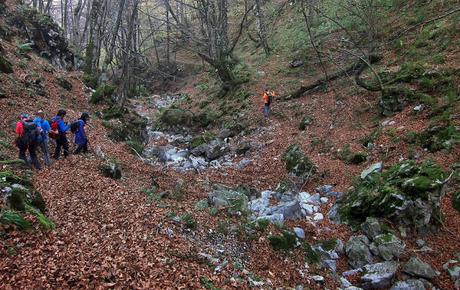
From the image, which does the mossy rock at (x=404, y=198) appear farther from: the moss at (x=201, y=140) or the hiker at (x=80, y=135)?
the moss at (x=201, y=140)

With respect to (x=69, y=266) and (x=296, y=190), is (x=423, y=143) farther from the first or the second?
(x=69, y=266)

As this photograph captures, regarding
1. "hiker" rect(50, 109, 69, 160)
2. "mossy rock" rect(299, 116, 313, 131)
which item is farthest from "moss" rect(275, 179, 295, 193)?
"hiker" rect(50, 109, 69, 160)

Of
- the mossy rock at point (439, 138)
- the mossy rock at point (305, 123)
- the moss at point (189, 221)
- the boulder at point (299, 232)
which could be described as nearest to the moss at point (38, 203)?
the moss at point (189, 221)

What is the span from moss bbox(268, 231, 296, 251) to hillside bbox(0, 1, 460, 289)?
49 mm

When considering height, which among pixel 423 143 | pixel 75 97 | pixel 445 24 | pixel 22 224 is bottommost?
pixel 423 143

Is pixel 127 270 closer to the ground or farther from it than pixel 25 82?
closer to the ground

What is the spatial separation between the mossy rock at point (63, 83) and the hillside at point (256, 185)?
7 cm

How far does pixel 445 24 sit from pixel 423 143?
8.93 meters

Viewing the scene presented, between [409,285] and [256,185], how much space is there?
625cm

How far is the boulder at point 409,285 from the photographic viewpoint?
7.27 meters

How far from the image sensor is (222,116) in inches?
888

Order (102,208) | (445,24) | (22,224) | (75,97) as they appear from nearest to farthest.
A: (22,224), (102,208), (445,24), (75,97)

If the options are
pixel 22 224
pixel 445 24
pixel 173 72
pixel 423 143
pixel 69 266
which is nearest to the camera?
pixel 69 266

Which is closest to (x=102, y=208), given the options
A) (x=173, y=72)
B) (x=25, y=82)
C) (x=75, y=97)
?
(x=25, y=82)
